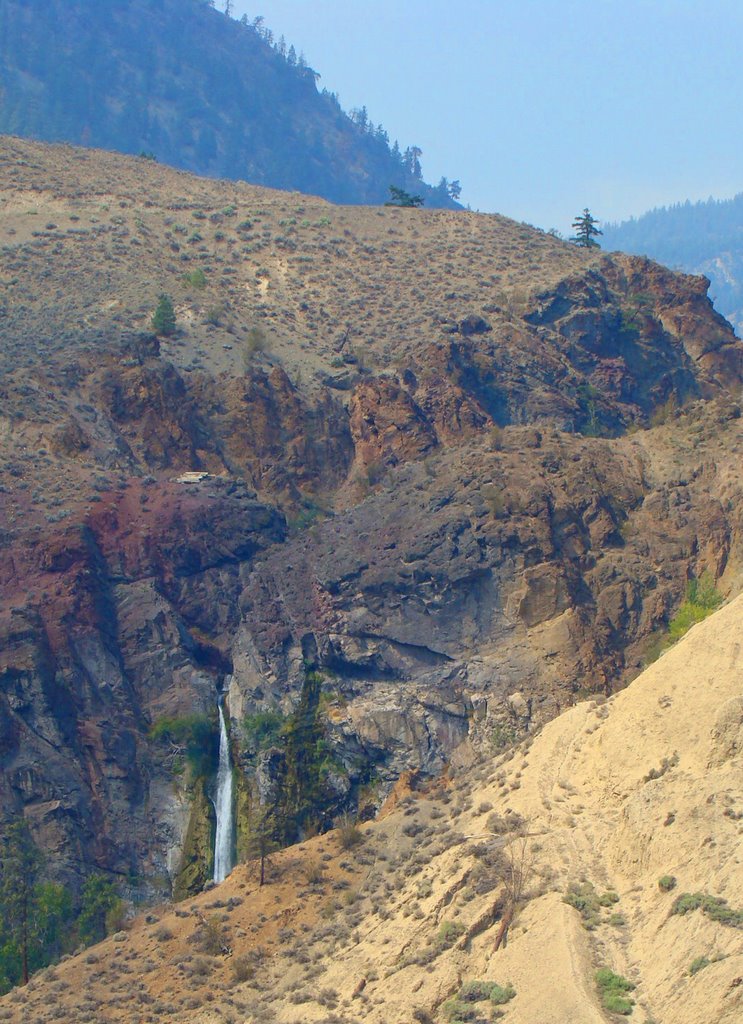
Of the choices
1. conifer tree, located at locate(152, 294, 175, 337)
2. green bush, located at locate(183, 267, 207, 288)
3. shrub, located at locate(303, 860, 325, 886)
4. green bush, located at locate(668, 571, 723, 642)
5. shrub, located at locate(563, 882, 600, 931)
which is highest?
green bush, located at locate(183, 267, 207, 288)

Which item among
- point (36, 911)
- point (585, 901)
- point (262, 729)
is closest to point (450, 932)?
point (585, 901)

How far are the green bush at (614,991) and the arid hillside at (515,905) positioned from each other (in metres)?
0.06

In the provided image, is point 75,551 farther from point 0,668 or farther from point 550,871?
point 550,871

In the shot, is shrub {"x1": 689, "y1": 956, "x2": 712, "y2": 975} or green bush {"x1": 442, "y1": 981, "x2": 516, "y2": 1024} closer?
shrub {"x1": 689, "y1": 956, "x2": 712, "y2": 975}

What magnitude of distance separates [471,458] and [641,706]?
2536 cm

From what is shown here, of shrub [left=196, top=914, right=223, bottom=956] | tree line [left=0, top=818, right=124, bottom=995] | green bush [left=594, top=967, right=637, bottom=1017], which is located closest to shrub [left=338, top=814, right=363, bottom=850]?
shrub [left=196, top=914, right=223, bottom=956]

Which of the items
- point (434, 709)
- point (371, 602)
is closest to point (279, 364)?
point (371, 602)

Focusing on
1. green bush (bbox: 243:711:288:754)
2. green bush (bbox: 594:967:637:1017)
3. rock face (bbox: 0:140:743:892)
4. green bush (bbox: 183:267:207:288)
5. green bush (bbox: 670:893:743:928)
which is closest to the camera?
green bush (bbox: 594:967:637:1017)

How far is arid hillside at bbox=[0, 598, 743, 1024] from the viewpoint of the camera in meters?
35.5

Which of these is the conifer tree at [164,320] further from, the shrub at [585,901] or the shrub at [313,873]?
the shrub at [585,901]

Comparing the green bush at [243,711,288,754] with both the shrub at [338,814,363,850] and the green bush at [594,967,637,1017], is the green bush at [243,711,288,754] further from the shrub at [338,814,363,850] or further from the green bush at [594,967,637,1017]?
the green bush at [594,967,637,1017]

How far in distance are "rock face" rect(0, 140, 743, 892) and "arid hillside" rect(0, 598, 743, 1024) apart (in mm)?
9605

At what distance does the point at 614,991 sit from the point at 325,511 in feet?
150

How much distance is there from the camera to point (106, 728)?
63.2m
